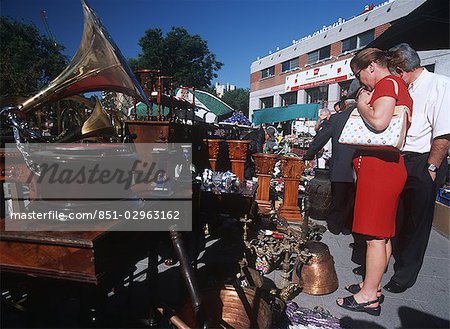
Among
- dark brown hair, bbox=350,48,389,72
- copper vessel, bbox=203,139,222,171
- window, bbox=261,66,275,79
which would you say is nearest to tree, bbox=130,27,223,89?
window, bbox=261,66,275,79

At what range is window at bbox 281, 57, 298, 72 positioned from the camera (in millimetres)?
23534

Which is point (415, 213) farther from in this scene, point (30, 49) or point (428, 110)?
point (30, 49)

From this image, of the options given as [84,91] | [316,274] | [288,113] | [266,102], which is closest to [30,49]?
[288,113]

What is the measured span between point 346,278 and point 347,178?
4.82 ft

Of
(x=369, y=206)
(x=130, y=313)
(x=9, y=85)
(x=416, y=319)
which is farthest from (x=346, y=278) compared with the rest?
(x=9, y=85)

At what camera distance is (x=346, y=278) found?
2.65m

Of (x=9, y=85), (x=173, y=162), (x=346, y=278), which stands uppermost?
(x=9, y=85)

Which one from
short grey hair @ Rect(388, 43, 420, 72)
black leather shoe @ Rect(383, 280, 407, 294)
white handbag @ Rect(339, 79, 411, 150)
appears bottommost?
black leather shoe @ Rect(383, 280, 407, 294)

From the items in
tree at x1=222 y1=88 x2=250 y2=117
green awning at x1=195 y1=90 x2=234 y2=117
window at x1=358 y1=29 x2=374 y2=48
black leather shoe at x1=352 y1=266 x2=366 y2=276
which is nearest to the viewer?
black leather shoe at x1=352 y1=266 x2=366 y2=276

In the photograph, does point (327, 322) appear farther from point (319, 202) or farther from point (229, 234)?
point (319, 202)

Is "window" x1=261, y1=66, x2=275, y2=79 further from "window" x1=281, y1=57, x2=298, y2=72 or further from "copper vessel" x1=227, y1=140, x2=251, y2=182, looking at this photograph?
"copper vessel" x1=227, y1=140, x2=251, y2=182

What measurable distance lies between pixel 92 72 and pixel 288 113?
568 inches

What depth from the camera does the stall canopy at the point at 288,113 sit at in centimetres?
1445

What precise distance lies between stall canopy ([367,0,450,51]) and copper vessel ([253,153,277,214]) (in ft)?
7.31
